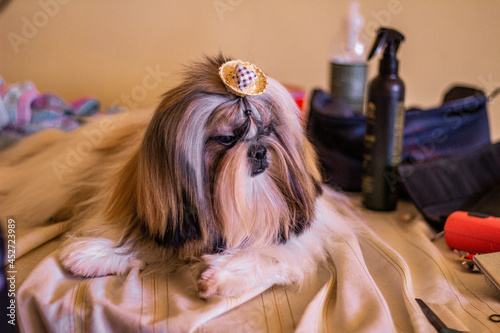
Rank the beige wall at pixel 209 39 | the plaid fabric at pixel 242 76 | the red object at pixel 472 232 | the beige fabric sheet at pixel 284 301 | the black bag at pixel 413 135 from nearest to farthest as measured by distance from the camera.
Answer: the beige fabric sheet at pixel 284 301 → the plaid fabric at pixel 242 76 → the red object at pixel 472 232 → the black bag at pixel 413 135 → the beige wall at pixel 209 39

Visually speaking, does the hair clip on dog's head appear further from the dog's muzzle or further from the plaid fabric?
the dog's muzzle

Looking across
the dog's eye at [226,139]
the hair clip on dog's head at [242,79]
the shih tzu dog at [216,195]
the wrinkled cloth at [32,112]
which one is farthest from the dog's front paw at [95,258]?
the wrinkled cloth at [32,112]

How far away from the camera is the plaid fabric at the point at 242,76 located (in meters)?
1.04

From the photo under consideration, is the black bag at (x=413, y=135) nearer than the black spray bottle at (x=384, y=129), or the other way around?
the black spray bottle at (x=384, y=129)

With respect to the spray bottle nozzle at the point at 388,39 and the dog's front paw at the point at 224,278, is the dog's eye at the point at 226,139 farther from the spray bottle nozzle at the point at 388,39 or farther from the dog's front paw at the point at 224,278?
the spray bottle nozzle at the point at 388,39

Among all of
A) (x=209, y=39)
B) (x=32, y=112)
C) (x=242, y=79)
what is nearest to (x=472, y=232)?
(x=242, y=79)


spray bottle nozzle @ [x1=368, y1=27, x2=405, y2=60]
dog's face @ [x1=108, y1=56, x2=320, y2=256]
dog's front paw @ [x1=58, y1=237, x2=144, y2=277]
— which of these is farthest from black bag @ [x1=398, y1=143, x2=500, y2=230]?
dog's front paw @ [x1=58, y1=237, x2=144, y2=277]

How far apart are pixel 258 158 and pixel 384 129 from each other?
623 millimetres

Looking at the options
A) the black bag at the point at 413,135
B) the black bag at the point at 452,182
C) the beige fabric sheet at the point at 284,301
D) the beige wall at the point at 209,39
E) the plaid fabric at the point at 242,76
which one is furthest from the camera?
the beige wall at the point at 209,39

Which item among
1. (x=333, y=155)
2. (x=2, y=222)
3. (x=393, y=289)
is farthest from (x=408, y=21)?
(x=2, y=222)

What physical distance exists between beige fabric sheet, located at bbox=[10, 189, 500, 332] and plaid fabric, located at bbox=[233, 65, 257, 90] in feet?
1.53

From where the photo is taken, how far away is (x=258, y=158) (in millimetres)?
1080

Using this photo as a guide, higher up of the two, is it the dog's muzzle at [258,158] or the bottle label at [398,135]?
the dog's muzzle at [258,158]

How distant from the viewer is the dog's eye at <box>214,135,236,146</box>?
1.07 metres
